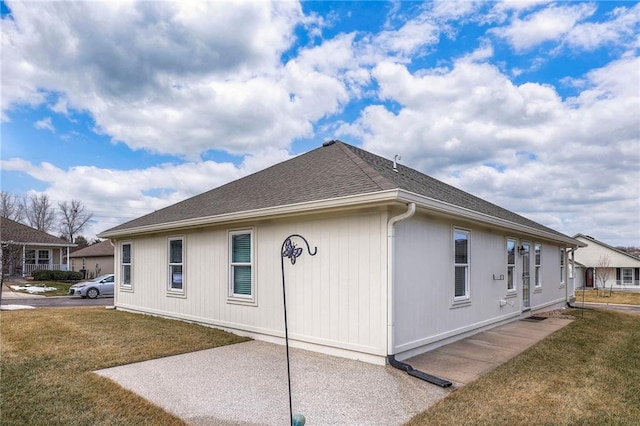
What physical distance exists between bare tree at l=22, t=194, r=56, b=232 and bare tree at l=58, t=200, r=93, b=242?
2.06 m

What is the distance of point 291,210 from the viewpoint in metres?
6.57

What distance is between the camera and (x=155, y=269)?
10.4 metres

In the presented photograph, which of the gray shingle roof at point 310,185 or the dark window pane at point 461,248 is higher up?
the gray shingle roof at point 310,185

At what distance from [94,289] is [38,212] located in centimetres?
3385

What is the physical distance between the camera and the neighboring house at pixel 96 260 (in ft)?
107

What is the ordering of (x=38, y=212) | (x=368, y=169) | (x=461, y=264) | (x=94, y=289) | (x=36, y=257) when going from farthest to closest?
1. (x=38, y=212)
2. (x=36, y=257)
3. (x=94, y=289)
4. (x=461, y=264)
5. (x=368, y=169)

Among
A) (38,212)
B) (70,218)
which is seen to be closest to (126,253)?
(38,212)

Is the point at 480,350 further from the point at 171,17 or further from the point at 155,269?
the point at 171,17

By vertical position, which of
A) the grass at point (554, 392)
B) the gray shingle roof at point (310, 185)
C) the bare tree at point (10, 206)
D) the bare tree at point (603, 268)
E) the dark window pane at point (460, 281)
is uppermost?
the bare tree at point (10, 206)

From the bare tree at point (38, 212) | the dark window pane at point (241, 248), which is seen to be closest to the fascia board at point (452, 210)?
the dark window pane at point (241, 248)

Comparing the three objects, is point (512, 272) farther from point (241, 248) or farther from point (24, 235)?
point (24, 235)

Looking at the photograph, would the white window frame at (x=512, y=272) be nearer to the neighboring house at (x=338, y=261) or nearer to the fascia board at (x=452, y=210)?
the neighboring house at (x=338, y=261)

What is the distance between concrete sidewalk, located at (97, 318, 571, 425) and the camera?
13.0 feet

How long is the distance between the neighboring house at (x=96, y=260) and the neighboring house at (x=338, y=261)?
24.8 m
